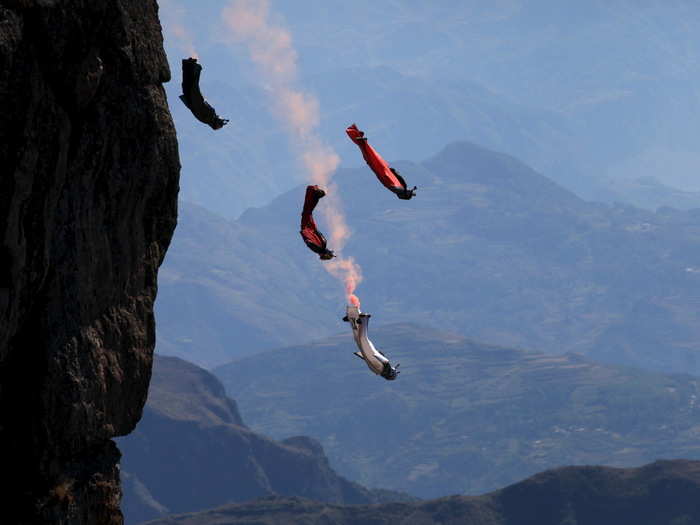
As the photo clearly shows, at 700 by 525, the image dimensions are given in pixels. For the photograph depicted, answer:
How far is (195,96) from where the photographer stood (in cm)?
2106

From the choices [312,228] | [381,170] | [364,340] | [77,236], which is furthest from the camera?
[381,170]

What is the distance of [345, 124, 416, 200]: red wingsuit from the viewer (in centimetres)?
2184

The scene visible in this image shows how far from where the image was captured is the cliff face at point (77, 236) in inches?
690

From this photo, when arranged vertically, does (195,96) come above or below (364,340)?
above

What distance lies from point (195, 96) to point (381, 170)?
3381 mm

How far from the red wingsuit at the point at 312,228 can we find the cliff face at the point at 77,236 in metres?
2.08

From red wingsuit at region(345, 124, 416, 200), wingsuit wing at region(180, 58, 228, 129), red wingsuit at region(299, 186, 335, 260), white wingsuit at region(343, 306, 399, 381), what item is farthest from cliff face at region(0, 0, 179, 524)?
white wingsuit at region(343, 306, 399, 381)

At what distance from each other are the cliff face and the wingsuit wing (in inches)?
16.6

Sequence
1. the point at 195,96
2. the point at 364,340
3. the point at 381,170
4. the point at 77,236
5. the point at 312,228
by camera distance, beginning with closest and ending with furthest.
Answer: the point at 77,236 → the point at 195,96 → the point at 312,228 → the point at 364,340 → the point at 381,170

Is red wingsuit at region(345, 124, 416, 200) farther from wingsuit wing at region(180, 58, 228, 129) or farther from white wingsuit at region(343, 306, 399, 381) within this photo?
wingsuit wing at region(180, 58, 228, 129)

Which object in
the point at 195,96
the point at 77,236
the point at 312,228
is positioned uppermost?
the point at 195,96

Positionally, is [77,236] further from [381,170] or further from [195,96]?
[381,170]

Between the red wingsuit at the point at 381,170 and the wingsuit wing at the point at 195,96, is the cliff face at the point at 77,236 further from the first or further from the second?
the red wingsuit at the point at 381,170

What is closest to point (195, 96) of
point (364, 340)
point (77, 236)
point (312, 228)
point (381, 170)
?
point (312, 228)
